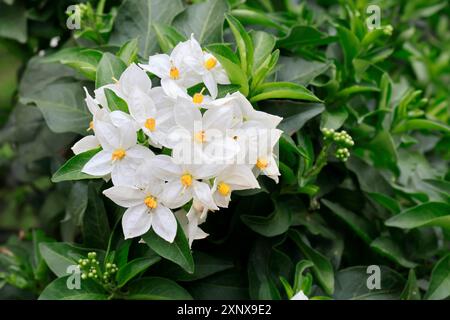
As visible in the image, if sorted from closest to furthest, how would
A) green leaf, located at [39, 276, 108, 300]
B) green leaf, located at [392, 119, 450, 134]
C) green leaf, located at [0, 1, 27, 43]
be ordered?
green leaf, located at [39, 276, 108, 300] < green leaf, located at [392, 119, 450, 134] < green leaf, located at [0, 1, 27, 43]

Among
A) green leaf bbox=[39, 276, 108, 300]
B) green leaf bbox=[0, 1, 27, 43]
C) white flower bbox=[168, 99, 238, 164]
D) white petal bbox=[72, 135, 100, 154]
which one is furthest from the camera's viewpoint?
green leaf bbox=[0, 1, 27, 43]

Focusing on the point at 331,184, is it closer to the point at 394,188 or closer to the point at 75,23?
the point at 394,188

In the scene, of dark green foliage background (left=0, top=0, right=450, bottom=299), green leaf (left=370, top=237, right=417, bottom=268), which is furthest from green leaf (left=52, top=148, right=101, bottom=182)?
green leaf (left=370, top=237, right=417, bottom=268)

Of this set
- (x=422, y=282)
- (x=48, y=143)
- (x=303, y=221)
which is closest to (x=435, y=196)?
(x=422, y=282)

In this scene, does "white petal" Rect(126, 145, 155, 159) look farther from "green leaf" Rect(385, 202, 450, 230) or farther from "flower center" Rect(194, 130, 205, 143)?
"green leaf" Rect(385, 202, 450, 230)

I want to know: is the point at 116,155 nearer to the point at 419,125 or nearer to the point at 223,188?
the point at 223,188

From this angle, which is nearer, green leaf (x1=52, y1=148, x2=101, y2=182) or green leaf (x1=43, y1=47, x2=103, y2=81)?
green leaf (x1=52, y1=148, x2=101, y2=182)

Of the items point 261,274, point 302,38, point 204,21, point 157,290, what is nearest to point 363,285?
point 261,274
